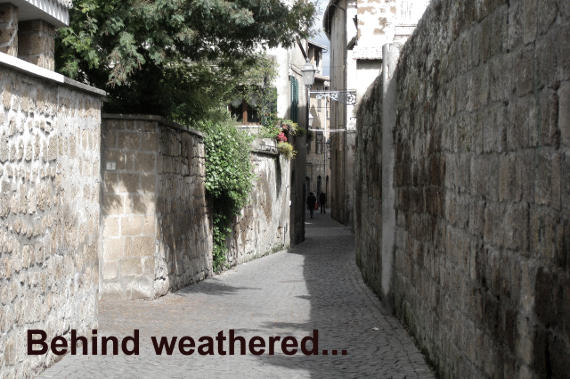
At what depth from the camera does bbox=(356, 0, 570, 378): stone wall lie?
323cm

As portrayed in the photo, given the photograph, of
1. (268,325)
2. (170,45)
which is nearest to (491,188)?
(268,325)

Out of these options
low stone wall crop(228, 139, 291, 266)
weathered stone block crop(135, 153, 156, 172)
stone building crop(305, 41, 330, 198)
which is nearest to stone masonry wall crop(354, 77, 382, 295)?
weathered stone block crop(135, 153, 156, 172)

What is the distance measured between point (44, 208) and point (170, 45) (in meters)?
4.99

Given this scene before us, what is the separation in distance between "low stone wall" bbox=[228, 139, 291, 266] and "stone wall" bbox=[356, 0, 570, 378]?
988cm

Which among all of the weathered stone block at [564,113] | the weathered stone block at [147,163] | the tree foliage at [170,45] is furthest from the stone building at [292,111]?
the weathered stone block at [564,113]

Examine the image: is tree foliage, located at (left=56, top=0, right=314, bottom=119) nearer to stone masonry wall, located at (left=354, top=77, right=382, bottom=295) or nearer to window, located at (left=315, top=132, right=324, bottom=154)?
stone masonry wall, located at (left=354, top=77, right=382, bottom=295)

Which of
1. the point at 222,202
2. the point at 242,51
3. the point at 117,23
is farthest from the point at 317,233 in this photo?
the point at 117,23

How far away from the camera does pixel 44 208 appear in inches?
246

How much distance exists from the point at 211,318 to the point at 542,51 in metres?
6.36

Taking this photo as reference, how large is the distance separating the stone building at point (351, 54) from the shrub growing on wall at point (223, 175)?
12.2 ft

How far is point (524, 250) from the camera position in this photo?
145 inches

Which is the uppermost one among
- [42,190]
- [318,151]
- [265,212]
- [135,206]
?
[318,151]

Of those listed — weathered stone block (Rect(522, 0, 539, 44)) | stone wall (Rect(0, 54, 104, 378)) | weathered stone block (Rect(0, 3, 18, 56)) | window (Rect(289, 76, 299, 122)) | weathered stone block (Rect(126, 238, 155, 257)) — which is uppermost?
window (Rect(289, 76, 299, 122))

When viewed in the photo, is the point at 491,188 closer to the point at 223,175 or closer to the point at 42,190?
the point at 42,190
